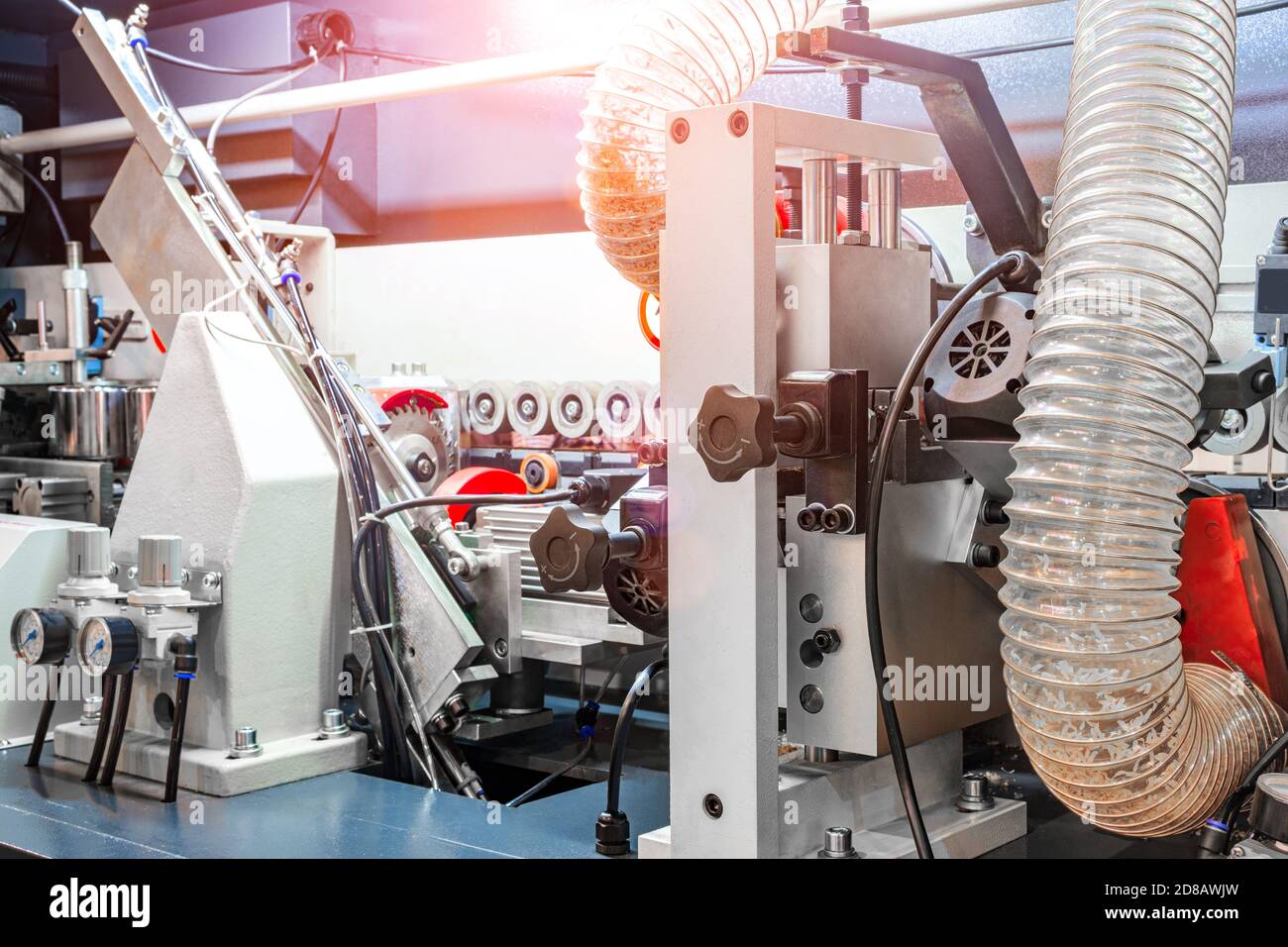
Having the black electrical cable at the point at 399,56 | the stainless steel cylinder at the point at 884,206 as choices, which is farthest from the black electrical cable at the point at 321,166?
the stainless steel cylinder at the point at 884,206

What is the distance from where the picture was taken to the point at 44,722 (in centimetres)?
174

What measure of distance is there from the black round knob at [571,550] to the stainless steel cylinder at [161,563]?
2.10 ft

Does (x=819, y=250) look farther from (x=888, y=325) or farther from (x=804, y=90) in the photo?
(x=804, y=90)

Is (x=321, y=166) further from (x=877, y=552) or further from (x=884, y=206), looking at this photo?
(x=877, y=552)

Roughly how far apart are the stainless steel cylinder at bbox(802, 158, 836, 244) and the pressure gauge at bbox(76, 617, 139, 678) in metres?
0.94

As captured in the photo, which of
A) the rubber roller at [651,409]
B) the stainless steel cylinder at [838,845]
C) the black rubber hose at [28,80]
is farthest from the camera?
the black rubber hose at [28,80]

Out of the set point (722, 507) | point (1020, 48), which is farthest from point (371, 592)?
point (1020, 48)

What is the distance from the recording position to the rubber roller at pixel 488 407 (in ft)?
8.79

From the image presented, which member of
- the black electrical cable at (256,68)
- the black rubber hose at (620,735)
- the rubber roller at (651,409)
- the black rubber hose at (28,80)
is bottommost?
the black rubber hose at (620,735)

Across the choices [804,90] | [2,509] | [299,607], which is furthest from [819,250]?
[2,509]

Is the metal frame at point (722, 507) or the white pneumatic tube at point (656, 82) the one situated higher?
the white pneumatic tube at point (656, 82)

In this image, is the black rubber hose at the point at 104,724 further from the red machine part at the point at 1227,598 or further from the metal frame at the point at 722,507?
the red machine part at the point at 1227,598

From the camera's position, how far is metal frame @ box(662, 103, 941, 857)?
111 centimetres
